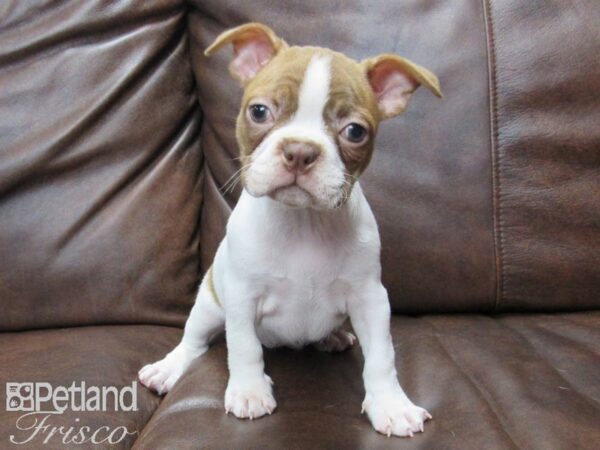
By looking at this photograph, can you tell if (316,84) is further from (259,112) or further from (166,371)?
(166,371)

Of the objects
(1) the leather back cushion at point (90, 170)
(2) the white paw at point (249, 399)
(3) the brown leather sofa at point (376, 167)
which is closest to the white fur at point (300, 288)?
(2) the white paw at point (249, 399)

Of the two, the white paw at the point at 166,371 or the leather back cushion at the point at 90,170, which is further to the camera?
the leather back cushion at the point at 90,170

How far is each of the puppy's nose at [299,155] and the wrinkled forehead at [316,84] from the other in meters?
0.10

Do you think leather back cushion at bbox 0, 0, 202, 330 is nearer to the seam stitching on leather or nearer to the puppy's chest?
the puppy's chest

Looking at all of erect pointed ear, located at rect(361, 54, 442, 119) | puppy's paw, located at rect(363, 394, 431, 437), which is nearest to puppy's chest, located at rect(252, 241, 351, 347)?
puppy's paw, located at rect(363, 394, 431, 437)

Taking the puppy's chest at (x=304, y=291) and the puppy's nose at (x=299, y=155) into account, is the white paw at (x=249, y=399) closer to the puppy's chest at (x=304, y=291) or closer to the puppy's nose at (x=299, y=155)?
the puppy's chest at (x=304, y=291)

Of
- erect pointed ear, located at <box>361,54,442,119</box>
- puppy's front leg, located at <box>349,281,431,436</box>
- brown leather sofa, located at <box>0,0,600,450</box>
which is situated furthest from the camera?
brown leather sofa, located at <box>0,0,600,450</box>

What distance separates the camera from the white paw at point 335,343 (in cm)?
175

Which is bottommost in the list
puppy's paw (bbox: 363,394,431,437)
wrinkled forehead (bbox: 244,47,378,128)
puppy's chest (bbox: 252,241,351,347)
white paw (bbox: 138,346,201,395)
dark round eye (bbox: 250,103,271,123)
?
white paw (bbox: 138,346,201,395)

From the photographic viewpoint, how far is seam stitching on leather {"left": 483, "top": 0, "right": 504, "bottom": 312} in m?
1.94

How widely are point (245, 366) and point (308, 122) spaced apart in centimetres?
52

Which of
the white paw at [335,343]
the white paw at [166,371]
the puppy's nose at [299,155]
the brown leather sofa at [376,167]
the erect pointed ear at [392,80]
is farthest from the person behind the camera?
the brown leather sofa at [376,167]

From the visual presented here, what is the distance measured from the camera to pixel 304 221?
1.51 meters

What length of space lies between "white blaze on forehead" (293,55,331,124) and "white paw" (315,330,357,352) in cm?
62
